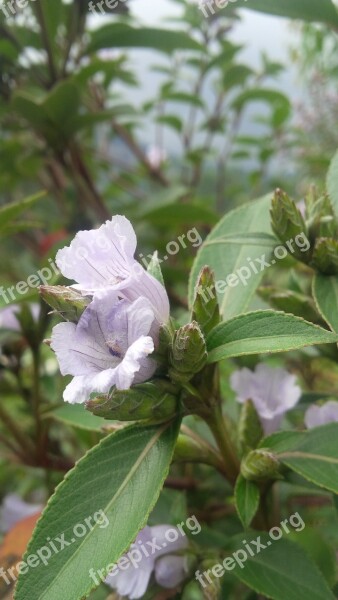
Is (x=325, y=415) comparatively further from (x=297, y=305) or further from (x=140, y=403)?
(x=140, y=403)

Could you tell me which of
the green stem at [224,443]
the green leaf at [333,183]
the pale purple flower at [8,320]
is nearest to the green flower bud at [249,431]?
the green stem at [224,443]

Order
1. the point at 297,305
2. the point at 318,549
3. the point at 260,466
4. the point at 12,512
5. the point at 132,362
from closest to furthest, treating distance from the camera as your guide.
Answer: the point at 132,362 < the point at 260,466 < the point at 297,305 < the point at 318,549 < the point at 12,512

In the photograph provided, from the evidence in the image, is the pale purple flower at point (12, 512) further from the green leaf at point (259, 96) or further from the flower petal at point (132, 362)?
the green leaf at point (259, 96)

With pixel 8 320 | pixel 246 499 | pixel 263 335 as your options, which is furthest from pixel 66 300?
pixel 8 320

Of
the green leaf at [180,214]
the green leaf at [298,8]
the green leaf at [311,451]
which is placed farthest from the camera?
the green leaf at [180,214]

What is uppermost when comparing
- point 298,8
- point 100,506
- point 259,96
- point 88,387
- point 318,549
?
point 298,8

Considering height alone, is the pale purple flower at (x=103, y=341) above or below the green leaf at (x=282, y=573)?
above

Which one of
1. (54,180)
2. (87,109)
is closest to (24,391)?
(54,180)

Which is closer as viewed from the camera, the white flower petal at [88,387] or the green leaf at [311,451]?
the white flower petal at [88,387]
